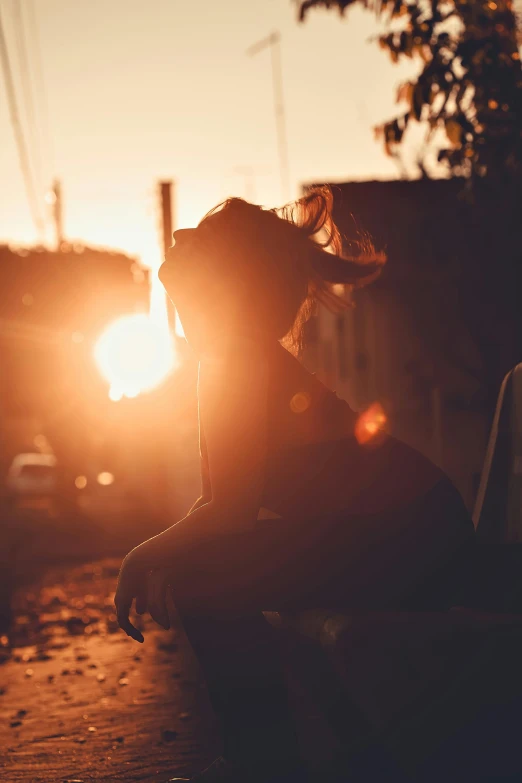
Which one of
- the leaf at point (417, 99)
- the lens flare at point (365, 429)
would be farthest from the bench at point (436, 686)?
the leaf at point (417, 99)

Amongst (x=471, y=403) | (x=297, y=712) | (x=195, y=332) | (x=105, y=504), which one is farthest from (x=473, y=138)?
(x=105, y=504)

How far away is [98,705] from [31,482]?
2589 cm

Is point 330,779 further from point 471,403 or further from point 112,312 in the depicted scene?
point 112,312

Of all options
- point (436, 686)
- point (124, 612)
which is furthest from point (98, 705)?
point (436, 686)

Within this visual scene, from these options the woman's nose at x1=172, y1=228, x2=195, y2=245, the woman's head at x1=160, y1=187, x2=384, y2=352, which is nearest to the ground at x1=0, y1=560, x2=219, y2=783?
the woman's head at x1=160, y1=187, x2=384, y2=352

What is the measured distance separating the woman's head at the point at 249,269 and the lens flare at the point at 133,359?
17.9ft

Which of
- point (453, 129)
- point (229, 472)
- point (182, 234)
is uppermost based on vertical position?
point (453, 129)

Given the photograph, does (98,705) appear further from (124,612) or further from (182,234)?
(182,234)

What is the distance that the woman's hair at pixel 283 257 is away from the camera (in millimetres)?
2764

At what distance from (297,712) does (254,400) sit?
0.83 m

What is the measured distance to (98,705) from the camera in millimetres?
5020

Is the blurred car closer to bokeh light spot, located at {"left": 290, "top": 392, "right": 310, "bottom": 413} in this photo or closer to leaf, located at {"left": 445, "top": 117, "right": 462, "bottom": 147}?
leaf, located at {"left": 445, "top": 117, "right": 462, "bottom": 147}

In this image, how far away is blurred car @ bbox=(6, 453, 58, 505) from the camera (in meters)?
29.7

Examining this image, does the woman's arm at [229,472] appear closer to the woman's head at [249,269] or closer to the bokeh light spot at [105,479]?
the woman's head at [249,269]
